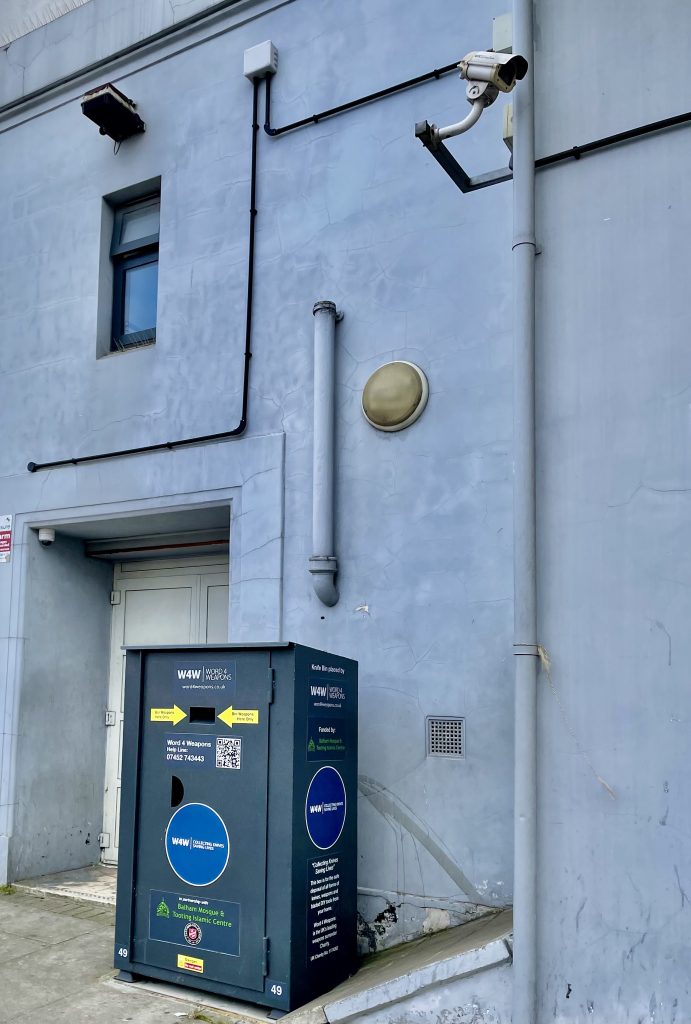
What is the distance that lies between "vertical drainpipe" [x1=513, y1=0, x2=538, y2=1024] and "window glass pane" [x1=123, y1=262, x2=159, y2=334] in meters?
3.86

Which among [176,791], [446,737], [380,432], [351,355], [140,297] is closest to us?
[176,791]

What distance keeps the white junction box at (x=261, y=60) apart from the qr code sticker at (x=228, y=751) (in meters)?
4.87

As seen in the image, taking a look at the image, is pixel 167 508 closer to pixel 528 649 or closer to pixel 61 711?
pixel 61 711

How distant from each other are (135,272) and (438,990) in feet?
19.6

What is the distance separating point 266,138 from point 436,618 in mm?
3837

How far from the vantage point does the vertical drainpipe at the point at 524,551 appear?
Answer: 13.5ft

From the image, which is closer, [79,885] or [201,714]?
[201,714]

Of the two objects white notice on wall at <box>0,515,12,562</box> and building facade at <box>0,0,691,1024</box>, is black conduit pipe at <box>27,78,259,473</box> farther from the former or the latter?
white notice on wall at <box>0,515,12,562</box>

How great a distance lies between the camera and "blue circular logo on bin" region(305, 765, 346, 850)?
486 centimetres

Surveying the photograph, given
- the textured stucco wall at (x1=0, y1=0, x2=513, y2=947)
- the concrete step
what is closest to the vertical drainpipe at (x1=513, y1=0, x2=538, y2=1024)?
the concrete step

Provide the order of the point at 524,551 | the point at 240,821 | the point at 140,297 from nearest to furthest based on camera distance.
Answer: the point at 524,551, the point at 240,821, the point at 140,297

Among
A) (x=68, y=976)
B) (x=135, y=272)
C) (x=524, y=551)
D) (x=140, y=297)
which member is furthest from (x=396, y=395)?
(x=68, y=976)

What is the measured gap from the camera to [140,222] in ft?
25.7

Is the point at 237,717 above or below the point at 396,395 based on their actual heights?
below
